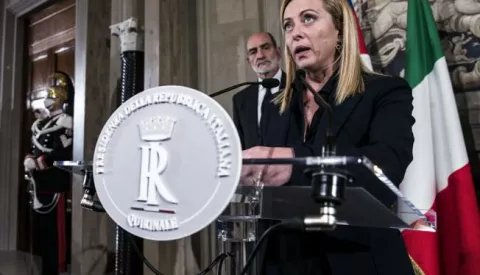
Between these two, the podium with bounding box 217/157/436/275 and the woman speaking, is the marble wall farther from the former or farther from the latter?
the podium with bounding box 217/157/436/275

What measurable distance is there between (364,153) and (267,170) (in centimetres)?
13

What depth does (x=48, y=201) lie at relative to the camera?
297 centimetres

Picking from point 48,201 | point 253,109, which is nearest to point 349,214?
point 253,109

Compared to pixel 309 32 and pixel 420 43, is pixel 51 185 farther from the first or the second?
pixel 309 32

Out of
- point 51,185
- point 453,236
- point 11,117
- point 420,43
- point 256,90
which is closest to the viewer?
point 453,236

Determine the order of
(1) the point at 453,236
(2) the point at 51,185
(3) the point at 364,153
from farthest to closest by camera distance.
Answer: (2) the point at 51,185 < (1) the point at 453,236 < (3) the point at 364,153

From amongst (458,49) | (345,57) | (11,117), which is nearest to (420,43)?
(458,49)

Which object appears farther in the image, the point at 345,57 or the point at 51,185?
the point at 51,185

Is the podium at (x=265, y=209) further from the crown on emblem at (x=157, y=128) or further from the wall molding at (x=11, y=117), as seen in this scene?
the wall molding at (x=11, y=117)

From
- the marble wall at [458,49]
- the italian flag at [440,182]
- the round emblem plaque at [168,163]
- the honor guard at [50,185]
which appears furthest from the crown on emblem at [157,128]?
the honor guard at [50,185]

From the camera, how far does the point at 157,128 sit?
1.77ft

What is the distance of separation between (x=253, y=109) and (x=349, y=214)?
34.9 inches

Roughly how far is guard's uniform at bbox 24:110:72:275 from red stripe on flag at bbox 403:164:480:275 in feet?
7.43

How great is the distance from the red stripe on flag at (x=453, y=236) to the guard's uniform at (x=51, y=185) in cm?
227
